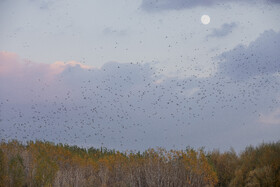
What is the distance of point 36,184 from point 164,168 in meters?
3.92

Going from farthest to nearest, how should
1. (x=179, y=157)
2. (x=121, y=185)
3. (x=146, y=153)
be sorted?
(x=146, y=153), (x=179, y=157), (x=121, y=185)

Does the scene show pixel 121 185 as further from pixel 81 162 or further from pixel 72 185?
pixel 81 162

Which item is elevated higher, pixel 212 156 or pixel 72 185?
pixel 212 156

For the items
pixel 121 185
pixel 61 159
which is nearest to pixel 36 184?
pixel 121 185

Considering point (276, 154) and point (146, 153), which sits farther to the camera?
point (146, 153)

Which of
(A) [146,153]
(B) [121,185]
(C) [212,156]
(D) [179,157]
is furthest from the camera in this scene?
(C) [212,156]

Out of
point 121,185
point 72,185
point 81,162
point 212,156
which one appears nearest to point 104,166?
point 81,162

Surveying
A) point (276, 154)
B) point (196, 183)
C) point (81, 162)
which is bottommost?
point (196, 183)

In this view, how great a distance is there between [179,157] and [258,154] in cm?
279

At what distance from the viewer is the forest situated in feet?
27.8

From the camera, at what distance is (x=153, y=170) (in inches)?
388

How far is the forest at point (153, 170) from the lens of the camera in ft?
27.8

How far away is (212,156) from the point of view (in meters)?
12.5

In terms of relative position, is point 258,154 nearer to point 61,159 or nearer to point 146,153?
point 146,153
